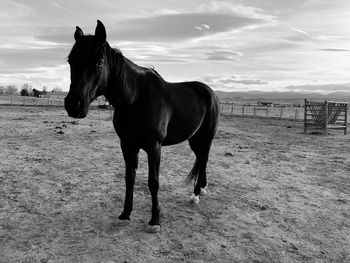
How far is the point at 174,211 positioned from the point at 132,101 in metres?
2.07

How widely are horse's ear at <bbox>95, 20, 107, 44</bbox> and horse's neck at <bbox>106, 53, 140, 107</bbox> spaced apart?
487mm

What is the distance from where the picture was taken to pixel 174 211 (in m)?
5.18

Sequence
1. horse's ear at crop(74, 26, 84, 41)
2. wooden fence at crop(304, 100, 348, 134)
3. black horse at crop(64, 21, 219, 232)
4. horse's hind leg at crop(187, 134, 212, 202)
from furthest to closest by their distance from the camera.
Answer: wooden fence at crop(304, 100, 348, 134) → horse's hind leg at crop(187, 134, 212, 202) → horse's ear at crop(74, 26, 84, 41) → black horse at crop(64, 21, 219, 232)

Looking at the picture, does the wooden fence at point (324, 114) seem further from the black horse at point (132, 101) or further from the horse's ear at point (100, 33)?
the horse's ear at point (100, 33)

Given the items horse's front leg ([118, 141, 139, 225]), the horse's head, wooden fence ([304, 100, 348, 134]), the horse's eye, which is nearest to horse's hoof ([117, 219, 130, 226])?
horse's front leg ([118, 141, 139, 225])

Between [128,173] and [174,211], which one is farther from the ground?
[128,173]

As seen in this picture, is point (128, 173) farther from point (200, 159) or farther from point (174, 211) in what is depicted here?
point (200, 159)

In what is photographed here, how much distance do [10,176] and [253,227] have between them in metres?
5.06

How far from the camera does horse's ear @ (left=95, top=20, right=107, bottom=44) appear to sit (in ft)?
11.3

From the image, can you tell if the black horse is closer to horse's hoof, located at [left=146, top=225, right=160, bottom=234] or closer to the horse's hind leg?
horse's hoof, located at [left=146, top=225, right=160, bottom=234]

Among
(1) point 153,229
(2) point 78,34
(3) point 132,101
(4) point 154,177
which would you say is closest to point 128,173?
(4) point 154,177

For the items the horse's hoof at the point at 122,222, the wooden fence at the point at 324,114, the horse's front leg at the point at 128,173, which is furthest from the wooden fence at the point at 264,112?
the horse's hoof at the point at 122,222

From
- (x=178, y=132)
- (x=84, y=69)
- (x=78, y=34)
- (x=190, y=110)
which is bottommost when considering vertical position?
(x=178, y=132)

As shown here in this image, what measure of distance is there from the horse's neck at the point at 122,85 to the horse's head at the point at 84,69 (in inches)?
16.3
